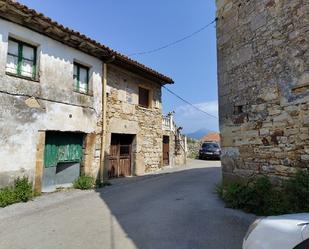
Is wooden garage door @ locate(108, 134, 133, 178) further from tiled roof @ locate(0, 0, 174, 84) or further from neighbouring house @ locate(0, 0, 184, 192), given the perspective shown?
tiled roof @ locate(0, 0, 174, 84)

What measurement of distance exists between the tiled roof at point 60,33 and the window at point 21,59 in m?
0.62

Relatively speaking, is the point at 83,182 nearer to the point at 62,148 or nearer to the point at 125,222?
the point at 62,148

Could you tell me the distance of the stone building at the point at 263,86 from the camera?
543cm

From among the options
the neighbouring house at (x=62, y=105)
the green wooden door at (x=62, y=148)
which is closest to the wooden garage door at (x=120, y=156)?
the neighbouring house at (x=62, y=105)

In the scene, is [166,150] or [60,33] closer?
[60,33]

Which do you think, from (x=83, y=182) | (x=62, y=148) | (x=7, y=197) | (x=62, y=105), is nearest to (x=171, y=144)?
(x=83, y=182)

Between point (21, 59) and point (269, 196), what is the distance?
25.1ft

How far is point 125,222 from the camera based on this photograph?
17.3ft

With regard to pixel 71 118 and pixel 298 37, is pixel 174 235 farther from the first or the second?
pixel 71 118

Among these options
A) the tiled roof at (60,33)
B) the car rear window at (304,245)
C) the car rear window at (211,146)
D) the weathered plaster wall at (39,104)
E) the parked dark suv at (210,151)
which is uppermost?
the tiled roof at (60,33)

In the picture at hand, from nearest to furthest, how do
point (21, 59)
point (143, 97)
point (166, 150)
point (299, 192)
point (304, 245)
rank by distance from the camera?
point (304, 245) < point (299, 192) < point (21, 59) < point (143, 97) < point (166, 150)

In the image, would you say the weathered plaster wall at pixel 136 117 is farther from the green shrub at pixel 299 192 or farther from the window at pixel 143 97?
the green shrub at pixel 299 192

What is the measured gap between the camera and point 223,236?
14.6 feet

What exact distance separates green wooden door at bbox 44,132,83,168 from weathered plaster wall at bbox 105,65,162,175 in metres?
1.41
